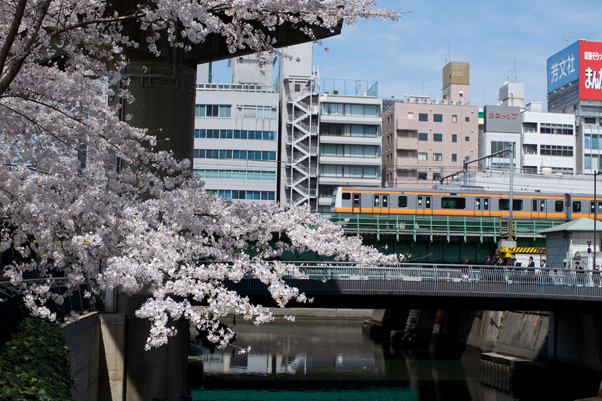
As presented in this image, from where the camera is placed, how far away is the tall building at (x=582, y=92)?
63500 millimetres

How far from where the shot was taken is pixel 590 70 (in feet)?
210

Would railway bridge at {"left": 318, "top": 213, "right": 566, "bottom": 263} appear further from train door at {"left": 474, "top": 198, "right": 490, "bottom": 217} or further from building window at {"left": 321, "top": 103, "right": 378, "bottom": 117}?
building window at {"left": 321, "top": 103, "right": 378, "bottom": 117}

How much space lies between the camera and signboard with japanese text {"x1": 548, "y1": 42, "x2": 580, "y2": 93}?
211 feet

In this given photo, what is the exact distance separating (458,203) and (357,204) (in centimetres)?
749

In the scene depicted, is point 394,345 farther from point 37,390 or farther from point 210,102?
point 37,390

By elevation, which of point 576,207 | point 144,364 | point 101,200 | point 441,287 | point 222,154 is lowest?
point 144,364

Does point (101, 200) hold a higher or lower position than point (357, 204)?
lower

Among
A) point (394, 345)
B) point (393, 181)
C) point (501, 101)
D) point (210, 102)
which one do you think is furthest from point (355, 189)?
point (501, 101)

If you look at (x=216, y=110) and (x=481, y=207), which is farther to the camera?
(x=216, y=110)

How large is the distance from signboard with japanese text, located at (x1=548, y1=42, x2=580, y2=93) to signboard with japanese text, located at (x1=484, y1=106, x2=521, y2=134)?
21.5ft

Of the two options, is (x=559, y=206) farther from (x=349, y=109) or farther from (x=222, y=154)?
(x=222, y=154)

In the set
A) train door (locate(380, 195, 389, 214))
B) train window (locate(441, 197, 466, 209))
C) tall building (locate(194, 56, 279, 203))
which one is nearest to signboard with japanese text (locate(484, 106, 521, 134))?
tall building (locate(194, 56, 279, 203))

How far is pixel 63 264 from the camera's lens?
788 centimetres

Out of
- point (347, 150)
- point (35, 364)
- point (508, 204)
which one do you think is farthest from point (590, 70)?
→ point (35, 364)
